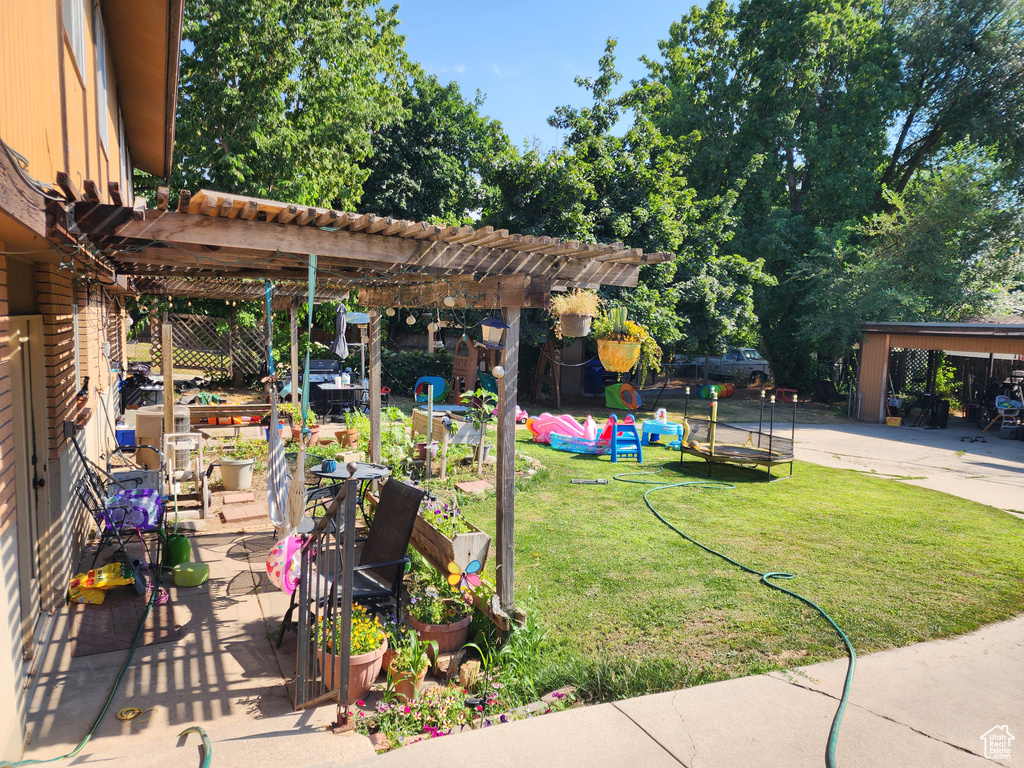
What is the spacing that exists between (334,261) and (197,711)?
357 cm

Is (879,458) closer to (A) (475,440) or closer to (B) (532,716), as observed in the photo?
(A) (475,440)

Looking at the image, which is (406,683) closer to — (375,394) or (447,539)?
(447,539)

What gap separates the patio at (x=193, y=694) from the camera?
10.1ft

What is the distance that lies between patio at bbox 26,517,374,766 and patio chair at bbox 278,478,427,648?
0.35 m

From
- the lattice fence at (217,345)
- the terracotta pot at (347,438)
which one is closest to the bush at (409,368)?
the lattice fence at (217,345)

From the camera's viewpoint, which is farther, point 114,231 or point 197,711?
point 197,711

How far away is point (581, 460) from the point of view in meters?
10.5

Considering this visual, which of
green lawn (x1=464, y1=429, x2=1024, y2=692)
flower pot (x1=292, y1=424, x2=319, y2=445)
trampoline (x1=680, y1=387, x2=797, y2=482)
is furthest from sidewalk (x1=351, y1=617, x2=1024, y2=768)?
flower pot (x1=292, y1=424, x2=319, y2=445)

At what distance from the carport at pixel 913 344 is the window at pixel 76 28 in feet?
56.7

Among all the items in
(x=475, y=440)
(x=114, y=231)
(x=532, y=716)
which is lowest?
(x=532, y=716)

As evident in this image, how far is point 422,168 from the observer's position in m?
21.8

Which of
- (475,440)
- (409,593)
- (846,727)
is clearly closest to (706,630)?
(846,727)

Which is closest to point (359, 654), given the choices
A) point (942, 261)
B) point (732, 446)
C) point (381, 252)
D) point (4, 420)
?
point (4, 420)

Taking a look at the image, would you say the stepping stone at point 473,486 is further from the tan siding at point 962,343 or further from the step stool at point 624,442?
the tan siding at point 962,343
